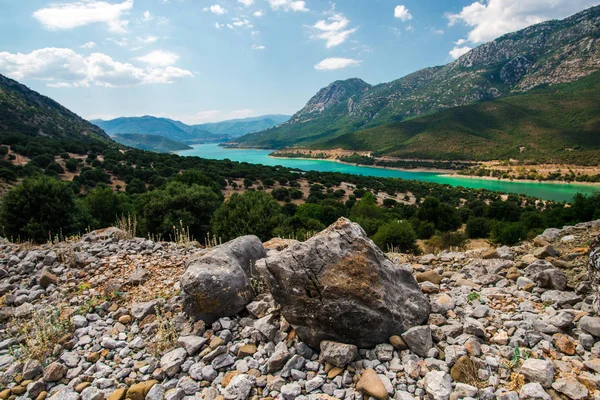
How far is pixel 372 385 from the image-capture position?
3.71 metres

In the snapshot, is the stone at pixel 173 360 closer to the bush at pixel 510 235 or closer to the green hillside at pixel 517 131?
the bush at pixel 510 235

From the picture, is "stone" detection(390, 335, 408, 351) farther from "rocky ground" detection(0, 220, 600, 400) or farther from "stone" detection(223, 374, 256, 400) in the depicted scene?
"stone" detection(223, 374, 256, 400)

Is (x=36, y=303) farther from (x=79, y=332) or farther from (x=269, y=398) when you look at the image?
(x=269, y=398)

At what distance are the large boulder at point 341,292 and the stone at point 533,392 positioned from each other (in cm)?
158

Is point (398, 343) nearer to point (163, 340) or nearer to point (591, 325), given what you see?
point (591, 325)

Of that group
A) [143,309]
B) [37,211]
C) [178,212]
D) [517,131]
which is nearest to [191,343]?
[143,309]

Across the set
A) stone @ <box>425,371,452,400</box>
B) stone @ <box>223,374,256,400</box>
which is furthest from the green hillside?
stone @ <box>223,374,256,400</box>

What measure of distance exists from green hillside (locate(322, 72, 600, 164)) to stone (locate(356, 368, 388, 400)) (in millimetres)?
131071

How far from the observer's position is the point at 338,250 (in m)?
4.79

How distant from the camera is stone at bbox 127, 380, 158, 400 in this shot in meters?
4.11

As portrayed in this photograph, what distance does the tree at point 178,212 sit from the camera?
1912cm

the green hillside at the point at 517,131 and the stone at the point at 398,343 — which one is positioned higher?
the green hillside at the point at 517,131

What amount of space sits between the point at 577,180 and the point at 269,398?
12136 centimetres

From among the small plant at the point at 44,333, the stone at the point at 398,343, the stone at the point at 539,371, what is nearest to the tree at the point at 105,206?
the small plant at the point at 44,333
